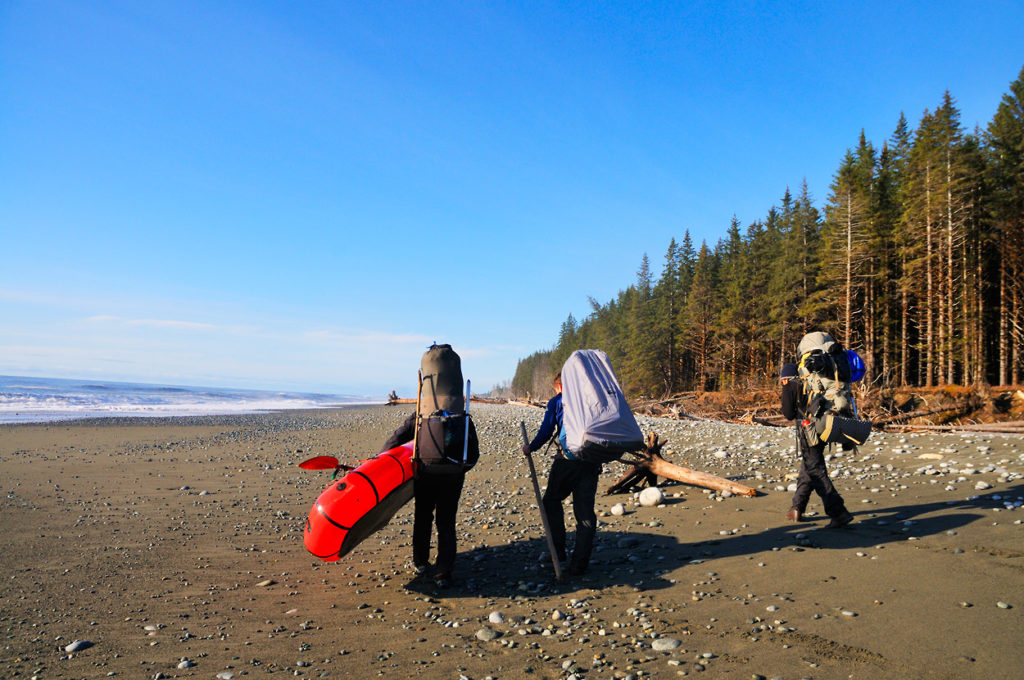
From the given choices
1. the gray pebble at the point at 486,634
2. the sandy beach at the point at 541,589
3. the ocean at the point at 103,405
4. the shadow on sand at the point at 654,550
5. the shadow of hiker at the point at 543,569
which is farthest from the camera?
the ocean at the point at 103,405

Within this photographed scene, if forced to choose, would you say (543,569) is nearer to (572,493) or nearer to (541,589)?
(541,589)

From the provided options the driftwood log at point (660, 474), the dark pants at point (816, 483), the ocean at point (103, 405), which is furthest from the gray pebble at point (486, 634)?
the ocean at point (103, 405)

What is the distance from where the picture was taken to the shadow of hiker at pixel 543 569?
20.2ft

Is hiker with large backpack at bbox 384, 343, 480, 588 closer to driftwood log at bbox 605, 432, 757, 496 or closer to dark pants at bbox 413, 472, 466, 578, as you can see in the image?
dark pants at bbox 413, 472, 466, 578

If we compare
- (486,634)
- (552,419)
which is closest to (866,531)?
(552,419)

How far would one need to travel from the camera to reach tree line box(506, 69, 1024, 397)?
108 ft

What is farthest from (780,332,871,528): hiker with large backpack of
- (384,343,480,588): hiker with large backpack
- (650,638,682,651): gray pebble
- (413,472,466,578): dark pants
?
(413,472,466,578): dark pants

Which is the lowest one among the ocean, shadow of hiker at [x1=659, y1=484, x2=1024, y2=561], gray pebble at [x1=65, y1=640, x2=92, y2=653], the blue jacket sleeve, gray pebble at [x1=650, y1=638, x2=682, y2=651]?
the ocean

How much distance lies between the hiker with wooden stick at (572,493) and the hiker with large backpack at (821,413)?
10.7 ft

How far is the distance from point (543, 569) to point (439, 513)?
149cm

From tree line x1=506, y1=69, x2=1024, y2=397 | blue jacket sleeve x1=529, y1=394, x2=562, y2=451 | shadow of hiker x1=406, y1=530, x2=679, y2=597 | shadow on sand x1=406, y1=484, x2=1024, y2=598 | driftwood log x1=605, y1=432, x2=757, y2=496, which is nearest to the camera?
shadow of hiker x1=406, y1=530, x2=679, y2=597

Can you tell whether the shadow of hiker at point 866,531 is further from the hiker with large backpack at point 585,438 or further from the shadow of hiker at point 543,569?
the hiker with large backpack at point 585,438

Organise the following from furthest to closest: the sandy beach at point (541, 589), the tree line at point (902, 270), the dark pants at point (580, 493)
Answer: the tree line at point (902, 270) < the dark pants at point (580, 493) < the sandy beach at point (541, 589)

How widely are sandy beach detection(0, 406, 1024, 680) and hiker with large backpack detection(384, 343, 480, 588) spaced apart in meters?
0.40
